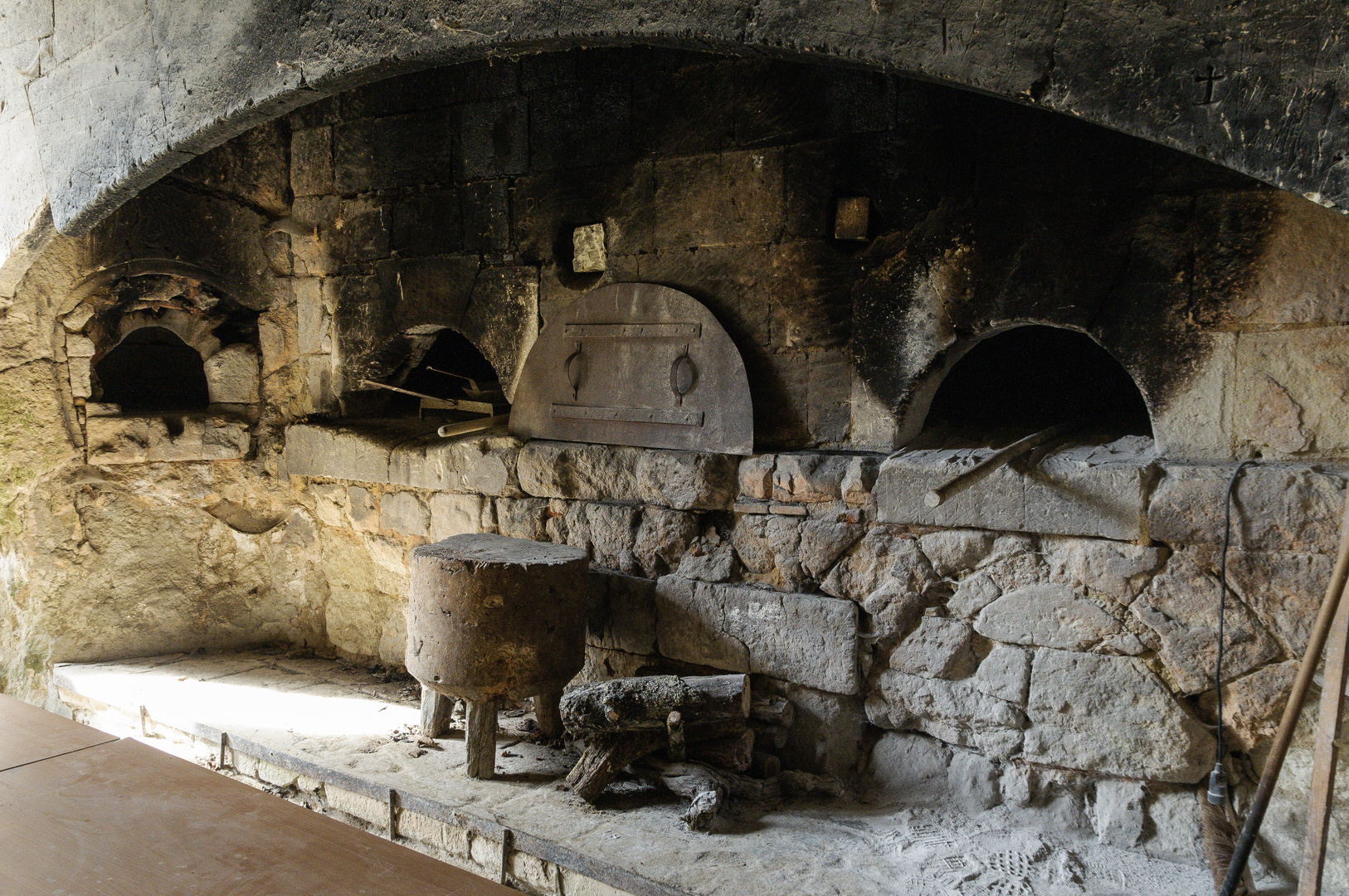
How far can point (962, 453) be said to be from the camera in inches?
129

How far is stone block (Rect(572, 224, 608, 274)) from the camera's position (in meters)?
4.29

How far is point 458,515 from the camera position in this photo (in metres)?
4.61

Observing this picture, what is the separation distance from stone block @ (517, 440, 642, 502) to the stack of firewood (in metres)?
0.94

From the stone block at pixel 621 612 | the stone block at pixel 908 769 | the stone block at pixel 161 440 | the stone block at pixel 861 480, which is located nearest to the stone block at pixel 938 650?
the stone block at pixel 908 769

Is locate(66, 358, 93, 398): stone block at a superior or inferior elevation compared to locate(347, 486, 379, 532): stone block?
superior

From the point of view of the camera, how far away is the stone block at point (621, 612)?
13.0 feet

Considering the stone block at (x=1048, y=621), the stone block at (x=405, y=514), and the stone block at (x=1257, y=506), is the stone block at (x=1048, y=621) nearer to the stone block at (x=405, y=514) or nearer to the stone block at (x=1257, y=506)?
the stone block at (x=1257, y=506)

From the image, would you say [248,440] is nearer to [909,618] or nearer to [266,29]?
[266,29]

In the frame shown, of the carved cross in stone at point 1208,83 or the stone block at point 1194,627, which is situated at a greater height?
the carved cross in stone at point 1208,83

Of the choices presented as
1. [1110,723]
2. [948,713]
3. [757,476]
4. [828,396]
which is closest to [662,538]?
[757,476]

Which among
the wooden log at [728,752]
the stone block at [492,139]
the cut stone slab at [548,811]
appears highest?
the stone block at [492,139]

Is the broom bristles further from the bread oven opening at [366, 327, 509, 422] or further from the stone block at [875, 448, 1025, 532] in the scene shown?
the bread oven opening at [366, 327, 509, 422]

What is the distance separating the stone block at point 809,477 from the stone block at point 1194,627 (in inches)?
45.0

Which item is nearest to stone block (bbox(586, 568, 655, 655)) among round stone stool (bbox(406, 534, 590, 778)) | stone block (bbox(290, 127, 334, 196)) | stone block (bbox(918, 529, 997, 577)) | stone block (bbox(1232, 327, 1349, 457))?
round stone stool (bbox(406, 534, 590, 778))
